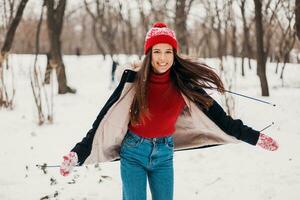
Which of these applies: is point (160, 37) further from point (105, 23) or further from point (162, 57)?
point (105, 23)

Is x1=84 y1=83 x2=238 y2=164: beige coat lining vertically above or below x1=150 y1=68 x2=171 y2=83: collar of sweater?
below

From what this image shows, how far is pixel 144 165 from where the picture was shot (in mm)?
2713

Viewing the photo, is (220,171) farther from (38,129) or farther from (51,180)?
(38,129)

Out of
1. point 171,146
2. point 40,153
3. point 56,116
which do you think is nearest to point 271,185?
point 171,146

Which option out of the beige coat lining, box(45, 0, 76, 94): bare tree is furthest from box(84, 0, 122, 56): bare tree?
the beige coat lining

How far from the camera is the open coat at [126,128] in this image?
2.74 meters

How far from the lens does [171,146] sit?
2.84m

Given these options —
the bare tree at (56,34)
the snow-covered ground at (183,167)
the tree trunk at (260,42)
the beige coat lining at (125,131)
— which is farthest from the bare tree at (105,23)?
the beige coat lining at (125,131)

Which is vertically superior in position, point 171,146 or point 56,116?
point 171,146

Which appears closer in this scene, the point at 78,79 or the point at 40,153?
the point at 40,153

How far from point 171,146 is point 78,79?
19762 mm

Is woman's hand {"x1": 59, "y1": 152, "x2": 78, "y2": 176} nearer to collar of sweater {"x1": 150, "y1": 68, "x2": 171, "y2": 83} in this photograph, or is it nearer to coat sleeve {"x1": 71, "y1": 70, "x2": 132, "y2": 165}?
coat sleeve {"x1": 71, "y1": 70, "x2": 132, "y2": 165}

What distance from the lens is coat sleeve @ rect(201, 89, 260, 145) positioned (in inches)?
112

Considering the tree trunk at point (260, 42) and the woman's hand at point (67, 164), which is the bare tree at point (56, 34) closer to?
the tree trunk at point (260, 42)
